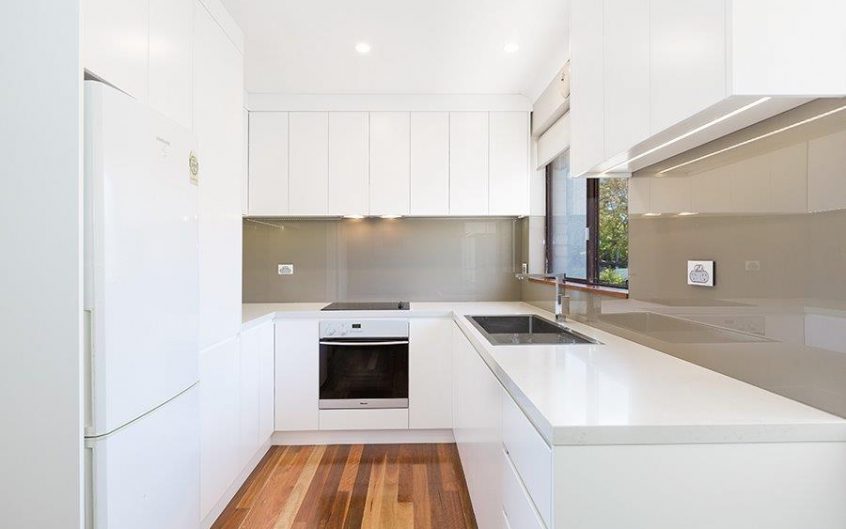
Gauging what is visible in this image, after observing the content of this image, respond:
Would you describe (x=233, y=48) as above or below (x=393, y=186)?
above

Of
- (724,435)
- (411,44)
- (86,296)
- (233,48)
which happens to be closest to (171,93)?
(233,48)

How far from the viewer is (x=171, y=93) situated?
1579 mm

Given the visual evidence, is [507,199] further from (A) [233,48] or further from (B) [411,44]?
(A) [233,48]

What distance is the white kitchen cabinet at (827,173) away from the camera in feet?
2.93

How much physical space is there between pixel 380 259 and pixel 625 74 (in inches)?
94.3

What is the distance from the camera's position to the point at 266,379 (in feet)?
8.71

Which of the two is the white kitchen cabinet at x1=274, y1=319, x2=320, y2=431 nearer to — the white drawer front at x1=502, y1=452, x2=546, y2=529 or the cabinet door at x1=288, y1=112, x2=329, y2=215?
the cabinet door at x1=288, y1=112, x2=329, y2=215

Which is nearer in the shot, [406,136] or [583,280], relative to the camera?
[583,280]

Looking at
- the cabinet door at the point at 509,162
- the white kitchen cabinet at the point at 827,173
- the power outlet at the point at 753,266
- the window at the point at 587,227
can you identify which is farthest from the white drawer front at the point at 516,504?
the cabinet door at the point at 509,162

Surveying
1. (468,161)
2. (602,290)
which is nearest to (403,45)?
(468,161)

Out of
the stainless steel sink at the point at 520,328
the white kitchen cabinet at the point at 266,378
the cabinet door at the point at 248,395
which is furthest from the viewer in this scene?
the white kitchen cabinet at the point at 266,378

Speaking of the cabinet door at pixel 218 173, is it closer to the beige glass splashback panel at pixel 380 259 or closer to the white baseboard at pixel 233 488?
the white baseboard at pixel 233 488

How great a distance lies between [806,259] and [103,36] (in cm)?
196

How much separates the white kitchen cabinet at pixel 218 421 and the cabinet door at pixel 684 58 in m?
1.91
